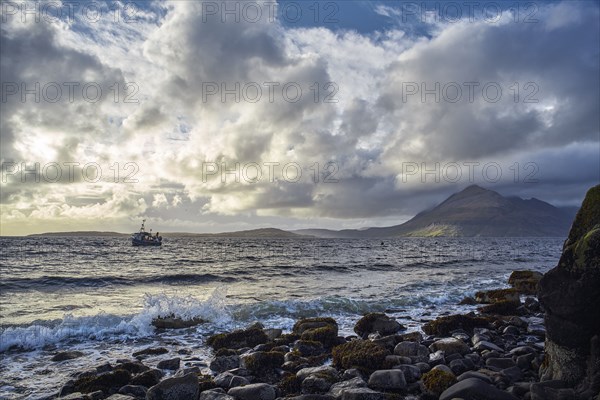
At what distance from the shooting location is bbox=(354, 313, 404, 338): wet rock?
14.7m

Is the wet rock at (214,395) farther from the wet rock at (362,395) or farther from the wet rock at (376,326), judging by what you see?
the wet rock at (376,326)

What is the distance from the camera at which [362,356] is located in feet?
34.4

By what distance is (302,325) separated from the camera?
49.3 ft

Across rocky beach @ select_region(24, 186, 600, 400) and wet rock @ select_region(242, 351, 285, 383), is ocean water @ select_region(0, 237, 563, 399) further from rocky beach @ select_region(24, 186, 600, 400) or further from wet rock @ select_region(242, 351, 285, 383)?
wet rock @ select_region(242, 351, 285, 383)

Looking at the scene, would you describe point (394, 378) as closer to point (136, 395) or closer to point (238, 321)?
point (136, 395)

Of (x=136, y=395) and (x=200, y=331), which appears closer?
(x=136, y=395)

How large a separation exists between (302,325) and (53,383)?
8.43 m

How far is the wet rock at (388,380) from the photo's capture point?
333 inches

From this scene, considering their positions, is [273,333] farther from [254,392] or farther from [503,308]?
[503,308]

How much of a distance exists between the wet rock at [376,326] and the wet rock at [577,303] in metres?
7.32

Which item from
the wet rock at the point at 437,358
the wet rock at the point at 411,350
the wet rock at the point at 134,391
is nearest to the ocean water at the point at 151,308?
the wet rock at the point at 134,391

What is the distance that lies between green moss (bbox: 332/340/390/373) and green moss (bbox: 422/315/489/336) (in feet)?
14.8

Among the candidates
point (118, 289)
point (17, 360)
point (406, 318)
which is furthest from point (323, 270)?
point (17, 360)

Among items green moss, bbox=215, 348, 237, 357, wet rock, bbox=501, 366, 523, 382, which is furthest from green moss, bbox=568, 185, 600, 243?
green moss, bbox=215, 348, 237, 357
